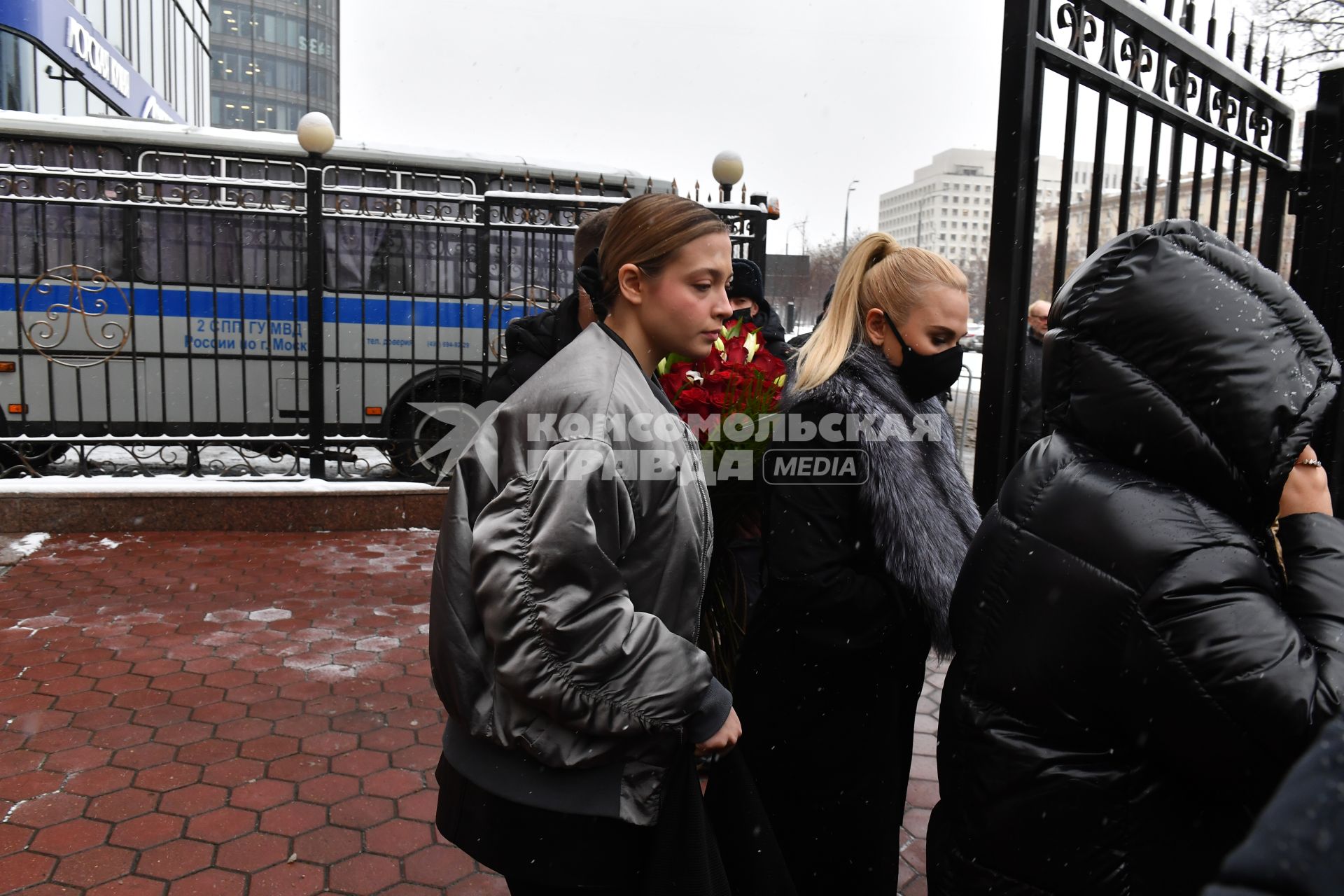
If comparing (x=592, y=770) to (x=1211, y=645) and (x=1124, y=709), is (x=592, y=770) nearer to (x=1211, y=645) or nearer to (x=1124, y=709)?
(x=1124, y=709)

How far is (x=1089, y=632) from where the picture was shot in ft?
4.08

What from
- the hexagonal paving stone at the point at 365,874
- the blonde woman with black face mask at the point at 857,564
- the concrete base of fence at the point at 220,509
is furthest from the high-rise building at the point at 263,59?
the blonde woman with black face mask at the point at 857,564

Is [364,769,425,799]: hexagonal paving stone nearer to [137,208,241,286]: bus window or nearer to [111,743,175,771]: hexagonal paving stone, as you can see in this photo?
[111,743,175,771]: hexagonal paving stone

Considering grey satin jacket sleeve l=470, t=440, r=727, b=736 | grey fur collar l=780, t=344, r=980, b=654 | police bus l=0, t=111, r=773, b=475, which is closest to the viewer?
grey satin jacket sleeve l=470, t=440, r=727, b=736

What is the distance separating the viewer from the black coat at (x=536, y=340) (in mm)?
3104

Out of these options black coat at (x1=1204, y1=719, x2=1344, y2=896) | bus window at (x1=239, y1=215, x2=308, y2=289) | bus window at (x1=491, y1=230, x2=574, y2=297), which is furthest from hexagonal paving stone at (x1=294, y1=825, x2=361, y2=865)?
bus window at (x1=239, y1=215, x2=308, y2=289)

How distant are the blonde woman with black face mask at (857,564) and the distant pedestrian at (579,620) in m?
0.55

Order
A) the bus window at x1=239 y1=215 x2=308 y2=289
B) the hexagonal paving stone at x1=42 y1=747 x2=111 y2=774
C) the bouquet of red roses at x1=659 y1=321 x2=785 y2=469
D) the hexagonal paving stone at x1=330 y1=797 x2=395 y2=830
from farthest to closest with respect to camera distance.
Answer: the bus window at x1=239 y1=215 x2=308 y2=289
the hexagonal paving stone at x1=42 y1=747 x2=111 y2=774
the hexagonal paving stone at x1=330 y1=797 x2=395 y2=830
the bouquet of red roses at x1=659 y1=321 x2=785 y2=469

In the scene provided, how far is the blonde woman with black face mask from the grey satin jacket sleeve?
707 mm

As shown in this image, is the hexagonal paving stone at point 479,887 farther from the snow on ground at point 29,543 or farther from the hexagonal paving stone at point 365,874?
the snow on ground at point 29,543

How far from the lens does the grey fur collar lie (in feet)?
6.61

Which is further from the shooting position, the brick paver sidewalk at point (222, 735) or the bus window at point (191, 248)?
the bus window at point (191, 248)

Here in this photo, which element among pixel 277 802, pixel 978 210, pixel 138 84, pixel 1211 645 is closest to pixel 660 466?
pixel 1211 645

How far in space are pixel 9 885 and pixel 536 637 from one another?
2.24m
